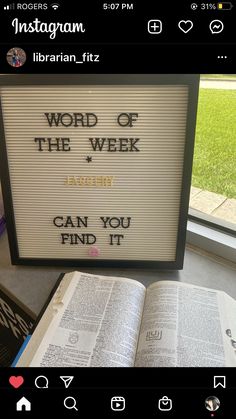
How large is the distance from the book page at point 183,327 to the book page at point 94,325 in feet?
0.06

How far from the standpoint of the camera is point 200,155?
0.77 m

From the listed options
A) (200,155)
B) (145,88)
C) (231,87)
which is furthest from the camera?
(200,155)

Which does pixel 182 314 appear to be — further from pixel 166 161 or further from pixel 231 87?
pixel 231 87

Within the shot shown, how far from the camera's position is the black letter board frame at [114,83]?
0.49 metres

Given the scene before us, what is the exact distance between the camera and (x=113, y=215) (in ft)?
1.90
